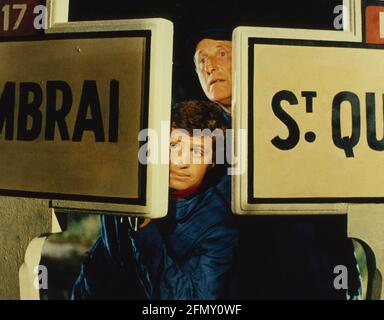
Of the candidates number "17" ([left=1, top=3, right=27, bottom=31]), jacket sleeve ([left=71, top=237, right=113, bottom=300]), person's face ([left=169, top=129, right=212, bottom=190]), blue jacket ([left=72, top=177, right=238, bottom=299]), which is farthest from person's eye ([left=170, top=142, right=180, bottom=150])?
number "17" ([left=1, top=3, right=27, bottom=31])

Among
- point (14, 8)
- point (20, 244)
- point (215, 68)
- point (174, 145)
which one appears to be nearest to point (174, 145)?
point (174, 145)

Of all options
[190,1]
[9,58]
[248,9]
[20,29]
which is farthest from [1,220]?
[248,9]

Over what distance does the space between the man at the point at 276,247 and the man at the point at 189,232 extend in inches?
2.7

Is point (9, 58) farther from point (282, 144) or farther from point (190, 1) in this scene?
point (282, 144)

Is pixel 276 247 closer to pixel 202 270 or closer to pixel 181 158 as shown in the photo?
pixel 202 270

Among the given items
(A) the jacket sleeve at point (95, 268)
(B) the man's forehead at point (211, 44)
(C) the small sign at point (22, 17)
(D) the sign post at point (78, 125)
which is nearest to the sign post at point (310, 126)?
(B) the man's forehead at point (211, 44)

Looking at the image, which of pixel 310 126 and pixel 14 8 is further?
pixel 14 8

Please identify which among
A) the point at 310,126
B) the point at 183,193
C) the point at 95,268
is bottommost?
the point at 95,268

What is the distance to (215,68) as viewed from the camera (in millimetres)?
1467

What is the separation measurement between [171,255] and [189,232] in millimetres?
120

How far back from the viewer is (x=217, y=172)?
4.77 ft

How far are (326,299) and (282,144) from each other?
2.21ft

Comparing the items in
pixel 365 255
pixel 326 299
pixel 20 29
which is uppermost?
pixel 20 29

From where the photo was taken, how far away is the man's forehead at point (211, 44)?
146cm
